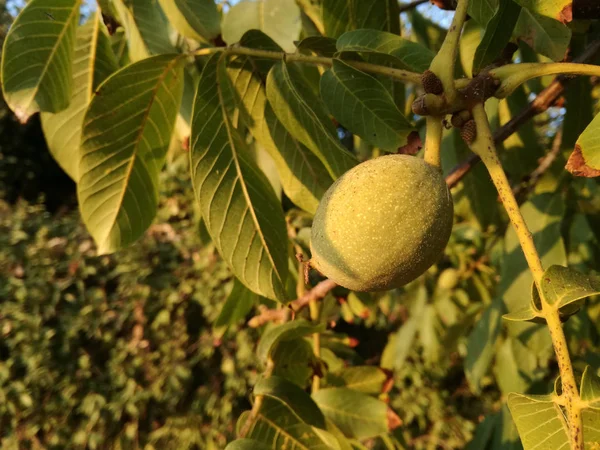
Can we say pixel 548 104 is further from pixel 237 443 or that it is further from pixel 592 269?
pixel 237 443

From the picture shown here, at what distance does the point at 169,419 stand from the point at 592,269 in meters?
3.17

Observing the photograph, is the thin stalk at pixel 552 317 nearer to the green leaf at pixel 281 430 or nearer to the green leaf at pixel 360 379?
the green leaf at pixel 281 430

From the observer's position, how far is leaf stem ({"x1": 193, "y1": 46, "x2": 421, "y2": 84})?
67 cm

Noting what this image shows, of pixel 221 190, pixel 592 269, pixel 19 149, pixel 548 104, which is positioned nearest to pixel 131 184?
pixel 221 190

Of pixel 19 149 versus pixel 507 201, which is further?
pixel 19 149

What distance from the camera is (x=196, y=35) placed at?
803 mm

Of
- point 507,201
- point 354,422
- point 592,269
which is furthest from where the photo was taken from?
point 592,269

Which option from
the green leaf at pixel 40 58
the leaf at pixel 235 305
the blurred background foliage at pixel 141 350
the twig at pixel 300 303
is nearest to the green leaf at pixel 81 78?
the green leaf at pixel 40 58

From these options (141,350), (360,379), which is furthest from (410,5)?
(141,350)

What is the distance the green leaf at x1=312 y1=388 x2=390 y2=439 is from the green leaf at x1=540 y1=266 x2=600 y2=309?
21.8 inches

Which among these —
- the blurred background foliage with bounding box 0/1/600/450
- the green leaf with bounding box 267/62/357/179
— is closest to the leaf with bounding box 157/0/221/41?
the green leaf with bounding box 267/62/357/179

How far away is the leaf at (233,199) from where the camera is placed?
0.75m

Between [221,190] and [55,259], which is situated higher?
[221,190]

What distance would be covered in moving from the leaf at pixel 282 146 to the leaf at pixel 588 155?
15.3 inches
